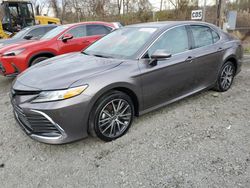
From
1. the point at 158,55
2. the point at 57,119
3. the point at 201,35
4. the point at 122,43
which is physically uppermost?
the point at 201,35

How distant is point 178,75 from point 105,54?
47.7 inches

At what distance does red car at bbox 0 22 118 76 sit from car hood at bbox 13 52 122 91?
2.36 metres

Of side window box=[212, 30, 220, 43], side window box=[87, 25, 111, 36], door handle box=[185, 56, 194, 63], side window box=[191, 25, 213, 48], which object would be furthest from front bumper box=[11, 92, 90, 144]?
side window box=[87, 25, 111, 36]

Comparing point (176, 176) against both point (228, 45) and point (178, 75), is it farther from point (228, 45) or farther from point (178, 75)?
point (228, 45)

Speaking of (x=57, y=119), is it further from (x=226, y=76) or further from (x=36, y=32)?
(x=36, y=32)

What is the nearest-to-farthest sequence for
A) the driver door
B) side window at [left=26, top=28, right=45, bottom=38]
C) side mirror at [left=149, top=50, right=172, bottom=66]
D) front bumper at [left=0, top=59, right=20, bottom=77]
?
side mirror at [left=149, top=50, right=172, bottom=66]
the driver door
front bumper at [left=0, top=59, right=20, bottom=77]
side window at [left=26, top=28, right=45, bottom=38]

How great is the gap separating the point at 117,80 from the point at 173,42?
1.28m

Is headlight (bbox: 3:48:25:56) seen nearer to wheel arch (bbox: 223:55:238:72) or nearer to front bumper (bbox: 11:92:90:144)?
front bumper (bbox: 11:92:90:144)

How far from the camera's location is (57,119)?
2.41 metres

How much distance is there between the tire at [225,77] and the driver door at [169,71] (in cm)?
90

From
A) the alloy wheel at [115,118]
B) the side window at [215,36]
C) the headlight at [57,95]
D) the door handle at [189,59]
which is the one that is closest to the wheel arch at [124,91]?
the alloy wheel at [115,118]

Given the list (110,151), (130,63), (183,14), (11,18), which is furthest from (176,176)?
(183,14)

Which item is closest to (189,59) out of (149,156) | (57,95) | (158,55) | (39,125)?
(158,55)

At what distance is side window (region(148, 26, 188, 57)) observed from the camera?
3188 mm
